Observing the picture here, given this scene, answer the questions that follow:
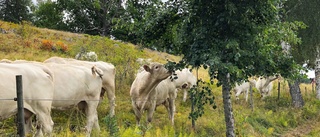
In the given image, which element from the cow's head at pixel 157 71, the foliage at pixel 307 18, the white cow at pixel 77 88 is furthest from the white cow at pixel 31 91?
the foliage at pixel 307 18

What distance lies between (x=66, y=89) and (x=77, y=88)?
293mm

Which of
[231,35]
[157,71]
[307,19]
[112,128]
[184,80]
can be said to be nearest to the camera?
[112,128]

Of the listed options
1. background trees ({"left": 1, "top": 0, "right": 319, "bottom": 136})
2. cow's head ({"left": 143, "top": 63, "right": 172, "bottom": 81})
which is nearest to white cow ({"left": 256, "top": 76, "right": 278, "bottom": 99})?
background trees ({"left": 1, "top": 0, "right": 319, "bottom": 136})

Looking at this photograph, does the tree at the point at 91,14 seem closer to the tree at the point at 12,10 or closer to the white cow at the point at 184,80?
the tree at the point at 12,10

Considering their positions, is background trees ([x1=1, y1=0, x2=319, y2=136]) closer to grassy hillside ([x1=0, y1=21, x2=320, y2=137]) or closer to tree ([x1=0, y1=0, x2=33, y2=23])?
grassy hillside ([x1=0, y1=21, x2=320, y2=137])

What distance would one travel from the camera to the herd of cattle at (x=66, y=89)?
19.9 feet

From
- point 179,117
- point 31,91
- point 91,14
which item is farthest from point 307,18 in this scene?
point 91,14

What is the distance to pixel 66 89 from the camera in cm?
785

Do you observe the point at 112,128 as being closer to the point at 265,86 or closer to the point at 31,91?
the point at 31,91

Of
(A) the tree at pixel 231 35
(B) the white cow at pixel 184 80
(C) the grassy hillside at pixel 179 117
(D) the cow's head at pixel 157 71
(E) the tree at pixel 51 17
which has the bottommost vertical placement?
(C) the grassy hillside at pixel 179 117

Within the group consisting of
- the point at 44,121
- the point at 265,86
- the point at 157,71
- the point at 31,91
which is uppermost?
the point at 157,71

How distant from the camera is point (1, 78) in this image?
5.82 metres

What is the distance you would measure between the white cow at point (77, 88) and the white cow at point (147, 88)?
5.02 feet

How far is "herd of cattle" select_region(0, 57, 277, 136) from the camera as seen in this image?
19.9 feet
